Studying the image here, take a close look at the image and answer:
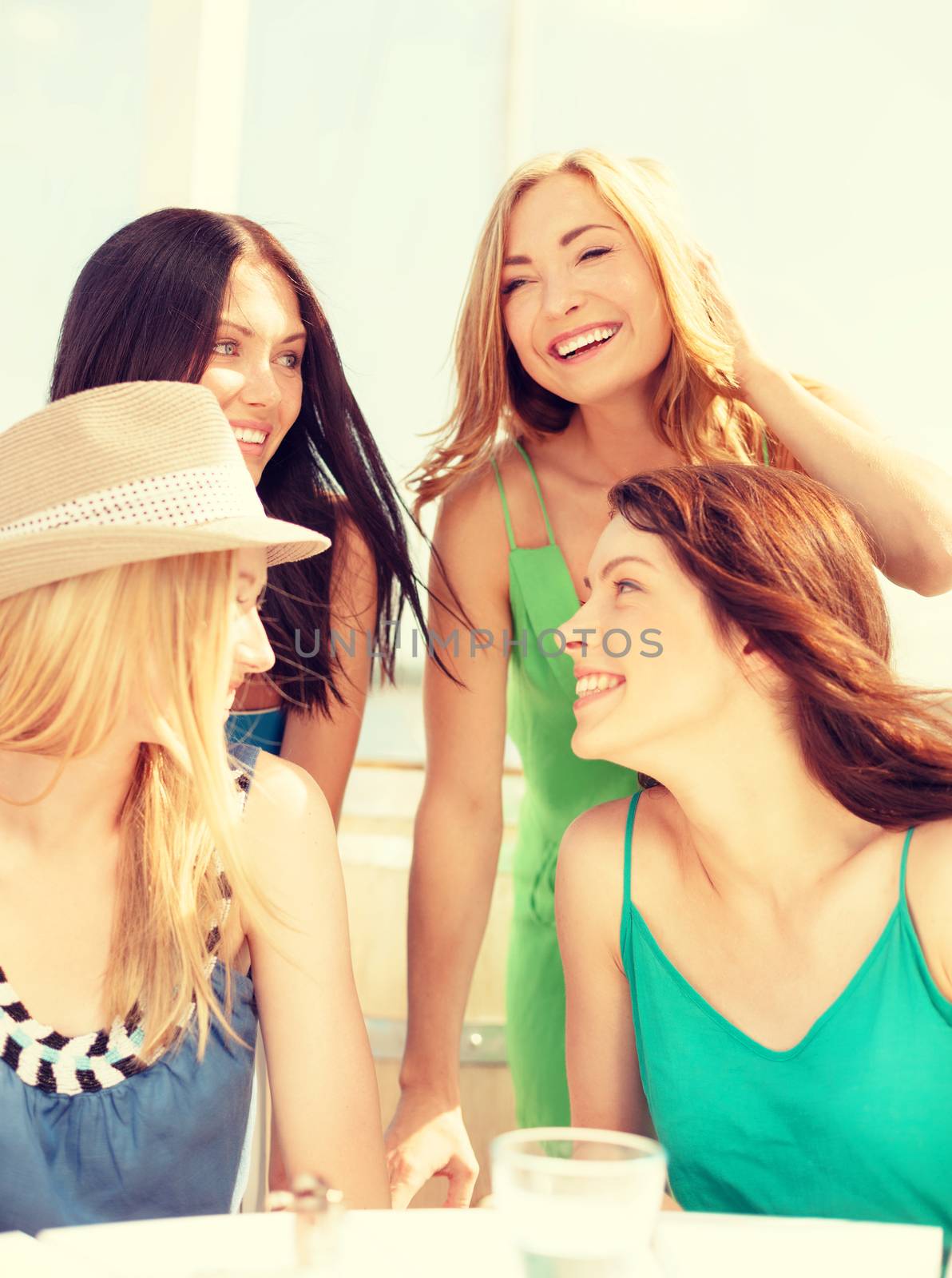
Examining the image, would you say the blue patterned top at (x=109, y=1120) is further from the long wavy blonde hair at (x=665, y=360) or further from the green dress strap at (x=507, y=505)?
the long wavy blonde hair at (x=665, y=360)

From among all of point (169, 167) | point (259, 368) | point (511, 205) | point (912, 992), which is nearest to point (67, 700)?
point (259, 368)

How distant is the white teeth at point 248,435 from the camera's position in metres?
1.73

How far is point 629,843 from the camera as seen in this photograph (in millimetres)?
1405

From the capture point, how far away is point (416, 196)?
4207 millimetres

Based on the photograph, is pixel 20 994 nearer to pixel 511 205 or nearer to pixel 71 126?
pixel 511 205

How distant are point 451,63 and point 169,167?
1.86m

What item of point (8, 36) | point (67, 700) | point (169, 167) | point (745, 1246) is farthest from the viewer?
point (8, 36)

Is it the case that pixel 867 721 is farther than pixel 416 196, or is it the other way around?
pixel 416 196

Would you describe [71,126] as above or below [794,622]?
above

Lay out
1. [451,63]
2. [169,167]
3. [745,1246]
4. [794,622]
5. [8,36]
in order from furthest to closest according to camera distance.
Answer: [451,63] → [8,36] → [169,167] → [794,622] → [745,1246]

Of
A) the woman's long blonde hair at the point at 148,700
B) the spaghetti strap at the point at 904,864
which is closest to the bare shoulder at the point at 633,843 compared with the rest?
the spaghetti strap at the point at 904,864

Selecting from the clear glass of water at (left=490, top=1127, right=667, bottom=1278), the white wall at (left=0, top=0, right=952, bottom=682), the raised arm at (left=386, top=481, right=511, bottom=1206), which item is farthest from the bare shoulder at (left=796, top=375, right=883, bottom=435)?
the white wall at (left=0, top=0, right=952, bottom=682)

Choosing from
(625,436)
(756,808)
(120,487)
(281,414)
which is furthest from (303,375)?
(756,808)

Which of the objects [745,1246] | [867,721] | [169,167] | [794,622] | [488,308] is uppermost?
[169,167]
